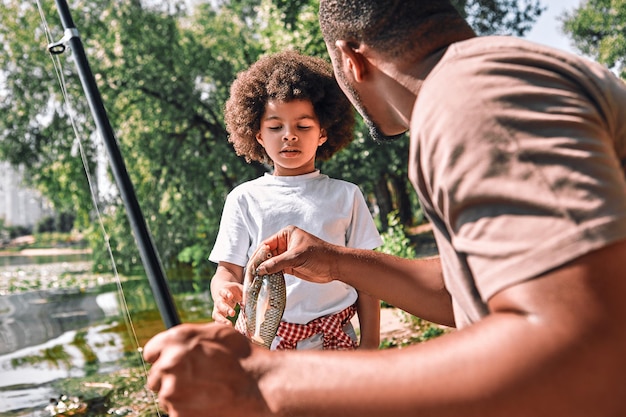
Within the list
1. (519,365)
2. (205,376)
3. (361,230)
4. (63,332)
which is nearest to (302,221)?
(361,230)

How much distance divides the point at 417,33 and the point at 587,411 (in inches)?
24.5

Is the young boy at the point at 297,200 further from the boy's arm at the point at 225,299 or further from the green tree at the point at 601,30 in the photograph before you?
the green tree at the point at 601,30

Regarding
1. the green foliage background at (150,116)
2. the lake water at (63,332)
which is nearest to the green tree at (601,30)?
the green foliage background at (150,116)

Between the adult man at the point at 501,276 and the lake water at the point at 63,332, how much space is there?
656 cm

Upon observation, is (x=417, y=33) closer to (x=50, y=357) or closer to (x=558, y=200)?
(x=558, y=200)

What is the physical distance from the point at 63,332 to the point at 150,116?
4252 mm

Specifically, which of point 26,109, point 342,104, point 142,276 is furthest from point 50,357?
point 342,104

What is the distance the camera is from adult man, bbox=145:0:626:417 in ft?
2.57

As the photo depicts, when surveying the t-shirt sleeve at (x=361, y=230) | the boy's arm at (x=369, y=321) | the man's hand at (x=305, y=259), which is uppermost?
the man's hand at (x=305, y=259)

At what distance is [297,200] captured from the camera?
274 centimetres

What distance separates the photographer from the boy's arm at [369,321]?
2666 millimetres

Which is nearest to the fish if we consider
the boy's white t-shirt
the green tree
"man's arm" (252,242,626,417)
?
the boy's white t-shirt

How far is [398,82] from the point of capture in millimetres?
1139

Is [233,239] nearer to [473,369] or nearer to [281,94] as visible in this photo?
[281,94]
